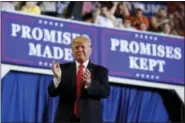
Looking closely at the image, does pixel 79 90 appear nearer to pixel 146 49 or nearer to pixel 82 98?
pixel 82 98

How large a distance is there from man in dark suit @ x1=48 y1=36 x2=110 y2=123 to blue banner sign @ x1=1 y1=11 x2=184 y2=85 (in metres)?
4.30

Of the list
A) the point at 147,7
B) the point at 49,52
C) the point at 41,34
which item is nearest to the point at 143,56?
the point at 147,7


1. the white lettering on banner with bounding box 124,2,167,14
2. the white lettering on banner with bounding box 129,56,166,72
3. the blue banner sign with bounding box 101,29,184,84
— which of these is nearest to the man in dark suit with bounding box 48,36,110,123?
the blue banner sign with bounding box 101,29,184,84

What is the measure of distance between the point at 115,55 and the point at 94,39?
406 millimetres

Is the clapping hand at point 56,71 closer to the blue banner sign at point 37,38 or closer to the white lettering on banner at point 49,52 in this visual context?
the blue banner sign at point 37,38

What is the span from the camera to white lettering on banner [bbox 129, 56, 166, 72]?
9.30 m

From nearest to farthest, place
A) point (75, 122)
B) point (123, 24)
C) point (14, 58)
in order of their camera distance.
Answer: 1. point (75, 122)
2. point (14, 58)
3. point (123, 24)

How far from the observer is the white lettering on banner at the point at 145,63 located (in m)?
9.30

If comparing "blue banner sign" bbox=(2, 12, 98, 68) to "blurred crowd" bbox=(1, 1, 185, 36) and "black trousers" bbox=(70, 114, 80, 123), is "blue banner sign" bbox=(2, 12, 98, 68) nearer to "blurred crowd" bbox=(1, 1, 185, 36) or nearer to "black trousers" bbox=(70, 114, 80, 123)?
"blurred crowd" bbox=(1, 1, 185, 36)

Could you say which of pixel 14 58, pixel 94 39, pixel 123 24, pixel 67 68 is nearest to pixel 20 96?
pixel 14 58

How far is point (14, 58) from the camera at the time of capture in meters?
8.37

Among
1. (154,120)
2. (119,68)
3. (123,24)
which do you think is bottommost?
Answer: (154,120)

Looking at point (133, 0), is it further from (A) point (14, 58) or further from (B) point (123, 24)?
(A) point (14, 58)

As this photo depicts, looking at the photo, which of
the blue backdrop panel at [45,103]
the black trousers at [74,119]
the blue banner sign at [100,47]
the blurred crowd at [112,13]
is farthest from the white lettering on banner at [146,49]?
the black trousers at [74,119]
